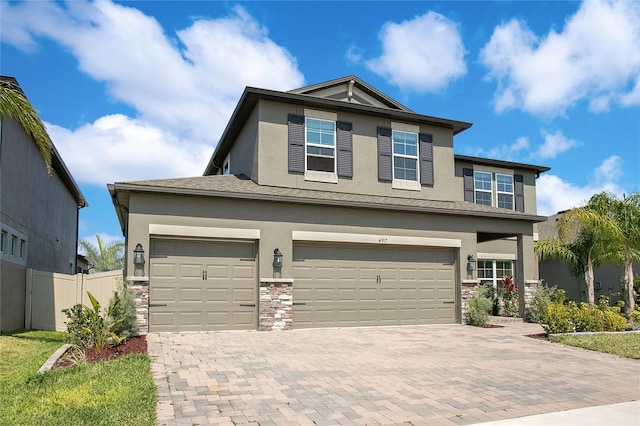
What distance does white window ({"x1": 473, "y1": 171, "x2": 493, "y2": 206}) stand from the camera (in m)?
21.4

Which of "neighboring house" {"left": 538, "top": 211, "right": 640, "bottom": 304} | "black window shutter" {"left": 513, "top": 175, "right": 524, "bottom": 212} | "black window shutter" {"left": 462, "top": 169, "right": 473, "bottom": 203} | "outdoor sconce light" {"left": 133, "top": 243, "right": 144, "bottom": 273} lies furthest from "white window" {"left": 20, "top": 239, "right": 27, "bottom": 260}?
"neighboring house" {"left": 538, "top": 211, "right": 640, "bottom": 304}

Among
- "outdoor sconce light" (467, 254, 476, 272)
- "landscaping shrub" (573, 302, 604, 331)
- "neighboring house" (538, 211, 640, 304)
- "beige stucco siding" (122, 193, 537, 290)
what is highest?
"beige stucco siding" (122, 193, 537, 290)

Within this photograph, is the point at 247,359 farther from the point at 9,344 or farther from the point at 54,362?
the point at 9,344

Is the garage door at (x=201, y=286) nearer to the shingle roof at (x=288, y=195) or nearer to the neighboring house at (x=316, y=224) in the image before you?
the neighboring house at (x=316, y=224)

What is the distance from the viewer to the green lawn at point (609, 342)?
34.5 feet

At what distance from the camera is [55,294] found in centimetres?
1460

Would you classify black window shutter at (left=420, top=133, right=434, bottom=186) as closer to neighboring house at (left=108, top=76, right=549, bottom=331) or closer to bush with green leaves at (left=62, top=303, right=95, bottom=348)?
neighboring house at (left=108, top=76, right=549, bottom=331)

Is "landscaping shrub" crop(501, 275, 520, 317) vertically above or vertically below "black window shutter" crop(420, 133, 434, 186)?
below

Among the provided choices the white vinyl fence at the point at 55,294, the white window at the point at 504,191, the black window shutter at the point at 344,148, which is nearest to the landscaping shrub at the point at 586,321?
the black window shutter at the point at 344,148

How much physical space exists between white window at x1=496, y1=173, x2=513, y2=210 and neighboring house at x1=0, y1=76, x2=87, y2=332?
58.1 feet

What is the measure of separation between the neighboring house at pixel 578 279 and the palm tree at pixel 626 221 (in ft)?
12.9

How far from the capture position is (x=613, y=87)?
15.4m

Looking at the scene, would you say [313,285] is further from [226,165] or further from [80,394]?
[226,165]

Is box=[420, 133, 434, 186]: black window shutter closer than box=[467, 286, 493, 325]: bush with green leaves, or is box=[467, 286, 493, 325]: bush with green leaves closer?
box=[467, 286, 493, 325]: bush with green leaves
